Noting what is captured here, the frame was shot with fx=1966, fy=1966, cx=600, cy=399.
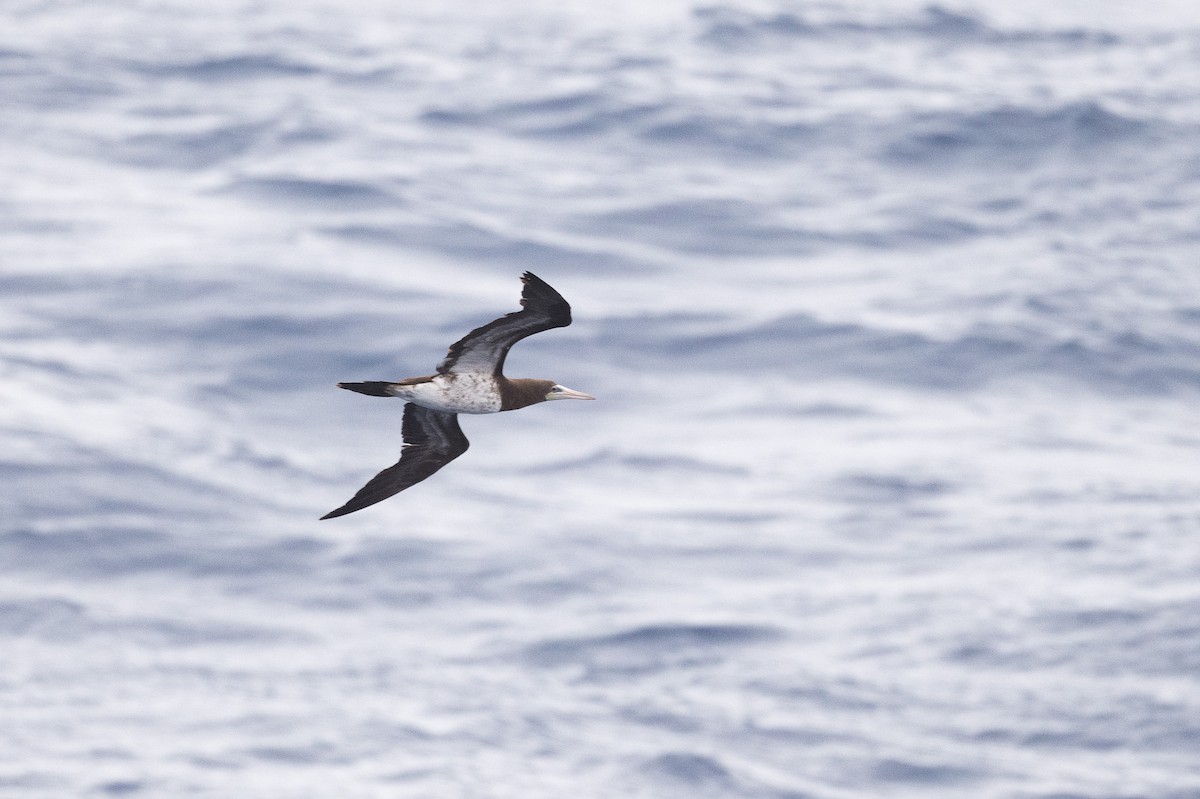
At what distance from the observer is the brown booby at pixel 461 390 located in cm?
1366

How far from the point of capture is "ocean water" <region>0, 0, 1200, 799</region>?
3669 centimetres

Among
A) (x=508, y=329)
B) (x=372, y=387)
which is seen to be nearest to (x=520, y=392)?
(x=508, y=329)

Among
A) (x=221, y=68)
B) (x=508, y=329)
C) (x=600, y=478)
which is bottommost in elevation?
(x=600, y=478)

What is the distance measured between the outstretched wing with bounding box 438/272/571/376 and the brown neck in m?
0.15

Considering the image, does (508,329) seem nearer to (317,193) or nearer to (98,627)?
(98,627)

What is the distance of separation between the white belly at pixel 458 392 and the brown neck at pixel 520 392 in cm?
7

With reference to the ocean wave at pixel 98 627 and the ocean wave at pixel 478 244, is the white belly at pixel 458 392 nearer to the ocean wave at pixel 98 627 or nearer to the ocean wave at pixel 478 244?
the ocean wave at pixel 98 627

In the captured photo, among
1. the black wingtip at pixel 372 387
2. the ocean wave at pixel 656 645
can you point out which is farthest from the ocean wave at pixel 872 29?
the black wingtip at pixel 372 387

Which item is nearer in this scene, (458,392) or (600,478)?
(458,392)

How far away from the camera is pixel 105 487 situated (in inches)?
1551

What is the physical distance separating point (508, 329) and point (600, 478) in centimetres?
2747

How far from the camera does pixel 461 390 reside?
580 inches

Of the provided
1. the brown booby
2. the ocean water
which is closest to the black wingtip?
the brown booby

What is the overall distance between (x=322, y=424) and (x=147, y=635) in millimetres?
6060
